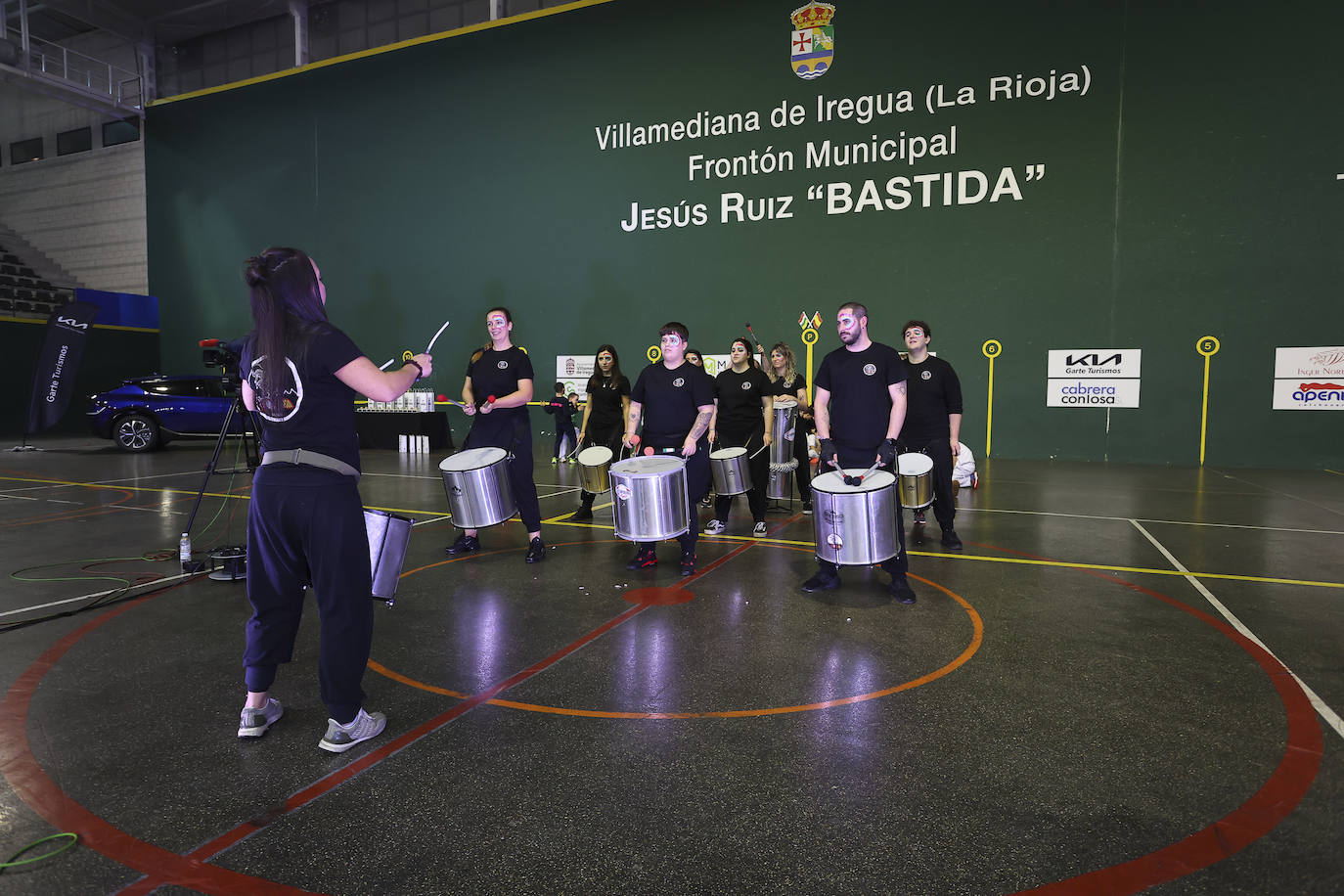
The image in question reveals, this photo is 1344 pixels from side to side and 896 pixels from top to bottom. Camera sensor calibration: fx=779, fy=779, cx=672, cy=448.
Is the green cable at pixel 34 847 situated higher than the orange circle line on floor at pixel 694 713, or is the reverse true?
the orange circle line on floor at pixel 694 713

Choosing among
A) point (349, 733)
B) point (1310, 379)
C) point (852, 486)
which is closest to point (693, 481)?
point (852, 486)

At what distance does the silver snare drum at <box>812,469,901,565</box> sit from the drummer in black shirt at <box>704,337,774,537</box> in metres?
2.41

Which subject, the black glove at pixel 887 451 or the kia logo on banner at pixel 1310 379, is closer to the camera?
the black glove at pixel 887 451

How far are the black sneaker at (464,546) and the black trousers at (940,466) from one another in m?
3.60

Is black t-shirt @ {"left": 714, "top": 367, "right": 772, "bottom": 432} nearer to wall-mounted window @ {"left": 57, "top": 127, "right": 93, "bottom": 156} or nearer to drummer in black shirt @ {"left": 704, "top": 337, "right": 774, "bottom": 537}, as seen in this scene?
drummer in black shirt @ {"left": 704, "top": 337, "right": 774, "bottom": 537}

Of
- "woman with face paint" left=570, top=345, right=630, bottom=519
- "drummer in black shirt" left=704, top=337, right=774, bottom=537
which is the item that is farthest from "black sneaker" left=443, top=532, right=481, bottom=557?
"drummer in black shirt" left=704, top=337, right=774, bottom=537

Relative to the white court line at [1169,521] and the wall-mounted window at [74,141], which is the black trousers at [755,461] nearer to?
the white court line at [1169,521]

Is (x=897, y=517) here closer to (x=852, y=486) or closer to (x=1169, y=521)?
(x=852, y=486)

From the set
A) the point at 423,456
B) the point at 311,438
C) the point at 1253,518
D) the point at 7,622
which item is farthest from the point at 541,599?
the point at 423,456

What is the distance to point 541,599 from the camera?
16.5ft

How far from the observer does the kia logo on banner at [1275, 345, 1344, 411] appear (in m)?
12.1

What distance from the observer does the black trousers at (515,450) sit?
6.17m

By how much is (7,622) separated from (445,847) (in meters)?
3.87

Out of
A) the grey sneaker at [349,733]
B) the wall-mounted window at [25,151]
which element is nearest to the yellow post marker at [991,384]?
the grey sneaker at [349,733]
